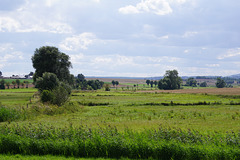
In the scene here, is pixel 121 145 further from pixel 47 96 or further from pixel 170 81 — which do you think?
pixel 170 81

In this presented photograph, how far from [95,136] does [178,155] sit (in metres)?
5.14

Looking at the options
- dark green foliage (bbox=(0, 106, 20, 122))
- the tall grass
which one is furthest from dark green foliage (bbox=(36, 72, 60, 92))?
the tall grass

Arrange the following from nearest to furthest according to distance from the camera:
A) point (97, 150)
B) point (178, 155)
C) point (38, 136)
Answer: point (178, 155) < point (97, 150) < point (38, 136)

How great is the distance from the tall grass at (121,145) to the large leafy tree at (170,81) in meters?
152

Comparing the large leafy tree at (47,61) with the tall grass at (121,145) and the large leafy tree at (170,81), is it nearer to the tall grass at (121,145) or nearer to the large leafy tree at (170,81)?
the tall grass at (121,145)

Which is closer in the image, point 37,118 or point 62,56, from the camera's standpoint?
point 37,118

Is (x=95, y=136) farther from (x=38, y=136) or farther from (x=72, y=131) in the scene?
(x=38, y=136)

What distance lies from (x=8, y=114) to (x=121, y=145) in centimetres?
2221

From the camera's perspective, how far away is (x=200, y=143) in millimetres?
14180

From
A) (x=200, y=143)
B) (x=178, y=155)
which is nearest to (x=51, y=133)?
(x=178, y=155)

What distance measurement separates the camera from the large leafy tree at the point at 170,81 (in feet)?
544

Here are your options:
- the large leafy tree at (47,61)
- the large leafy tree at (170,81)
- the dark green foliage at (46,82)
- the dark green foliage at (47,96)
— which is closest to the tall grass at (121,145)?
the dark green foliage at (47,96)

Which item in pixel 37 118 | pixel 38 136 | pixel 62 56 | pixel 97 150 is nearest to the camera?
pixel 97 150

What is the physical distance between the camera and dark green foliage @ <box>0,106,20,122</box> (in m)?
30.0
